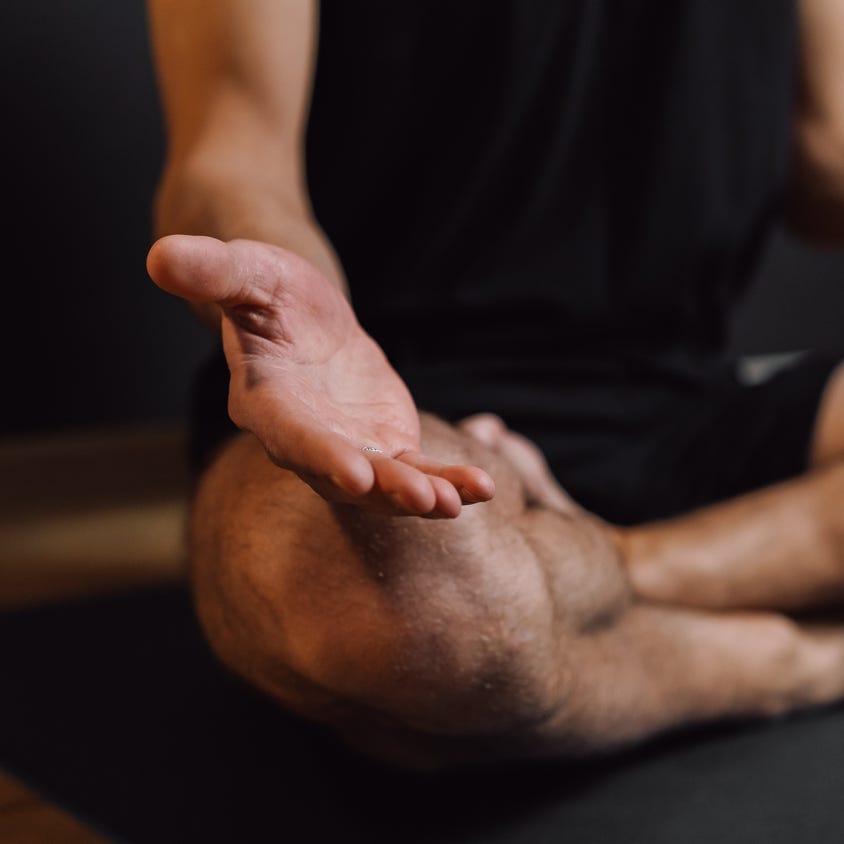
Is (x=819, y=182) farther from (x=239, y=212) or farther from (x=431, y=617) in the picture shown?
(x=431, y=617)

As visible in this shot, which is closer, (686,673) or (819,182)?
(686,673)

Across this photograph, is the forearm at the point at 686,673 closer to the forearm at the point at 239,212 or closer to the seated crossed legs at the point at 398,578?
the seated crossed legs at the point at 398,578

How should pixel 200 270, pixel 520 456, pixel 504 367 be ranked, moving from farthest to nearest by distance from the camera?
pixel 504 367, pixel 520 456, pixel 200 270

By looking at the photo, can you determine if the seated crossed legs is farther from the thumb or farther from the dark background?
the dark background

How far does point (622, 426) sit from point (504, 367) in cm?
14

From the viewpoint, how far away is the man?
1.95 feet

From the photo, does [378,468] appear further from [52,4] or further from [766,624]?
[52,4]

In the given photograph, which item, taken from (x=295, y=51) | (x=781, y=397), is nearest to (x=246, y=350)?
(x=295, y=51)

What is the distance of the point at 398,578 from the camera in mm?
600

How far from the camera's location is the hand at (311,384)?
1.48 feet

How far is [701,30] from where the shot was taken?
116cm

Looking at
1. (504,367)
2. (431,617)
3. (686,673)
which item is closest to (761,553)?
(686,673)

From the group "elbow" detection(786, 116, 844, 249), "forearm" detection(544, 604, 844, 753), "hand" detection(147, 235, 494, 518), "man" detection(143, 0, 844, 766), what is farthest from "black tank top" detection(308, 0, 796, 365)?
"hand" detection(147, 235, 494, 518)

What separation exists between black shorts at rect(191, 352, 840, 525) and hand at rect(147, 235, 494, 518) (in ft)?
1.43
